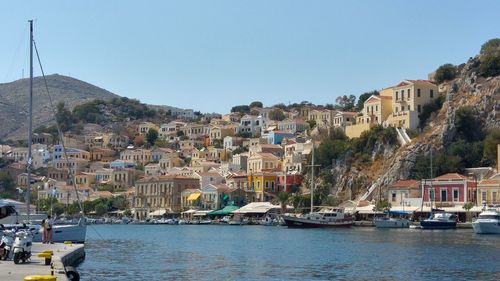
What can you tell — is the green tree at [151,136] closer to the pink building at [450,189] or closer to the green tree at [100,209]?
the green tree at [100,209]

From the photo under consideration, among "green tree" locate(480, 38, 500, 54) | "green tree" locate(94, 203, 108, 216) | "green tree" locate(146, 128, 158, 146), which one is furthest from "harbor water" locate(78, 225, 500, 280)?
"green tree" locate(146, 128, 158, 146)

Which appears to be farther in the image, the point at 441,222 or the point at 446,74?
the point at 446,74

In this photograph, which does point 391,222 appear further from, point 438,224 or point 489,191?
point 489,191

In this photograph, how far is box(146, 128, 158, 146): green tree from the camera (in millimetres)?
190250

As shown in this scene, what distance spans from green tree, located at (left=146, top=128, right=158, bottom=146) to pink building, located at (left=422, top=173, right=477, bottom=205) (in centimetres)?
10350

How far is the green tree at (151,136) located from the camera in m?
190

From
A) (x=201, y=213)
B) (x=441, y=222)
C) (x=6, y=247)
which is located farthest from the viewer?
(x=201, y=213)

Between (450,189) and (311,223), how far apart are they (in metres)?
16.6

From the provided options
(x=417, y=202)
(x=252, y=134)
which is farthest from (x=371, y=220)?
(x=252, y=134)

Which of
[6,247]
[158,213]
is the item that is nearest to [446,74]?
[158,213]

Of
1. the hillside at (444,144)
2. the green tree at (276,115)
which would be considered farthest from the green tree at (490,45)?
the green tree at (276,115)

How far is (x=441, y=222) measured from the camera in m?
81.4

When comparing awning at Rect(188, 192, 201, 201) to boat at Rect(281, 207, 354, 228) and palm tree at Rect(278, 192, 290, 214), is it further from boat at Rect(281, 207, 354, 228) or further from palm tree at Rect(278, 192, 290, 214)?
boat at Rect(281, 207, 354, 228)

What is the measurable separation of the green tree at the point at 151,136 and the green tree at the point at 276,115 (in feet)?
92.0
